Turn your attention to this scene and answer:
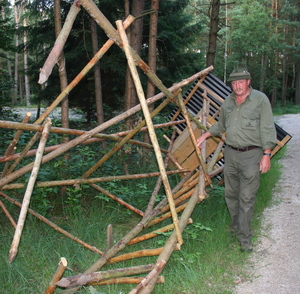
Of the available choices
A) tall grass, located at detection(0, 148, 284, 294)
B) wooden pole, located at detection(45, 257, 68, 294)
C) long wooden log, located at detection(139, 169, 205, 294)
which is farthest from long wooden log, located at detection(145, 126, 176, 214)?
wooden pole, located at detection(45, 257, 68, 294)

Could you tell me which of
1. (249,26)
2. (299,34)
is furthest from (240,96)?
(299,34)

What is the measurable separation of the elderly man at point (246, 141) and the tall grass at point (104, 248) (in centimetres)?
46

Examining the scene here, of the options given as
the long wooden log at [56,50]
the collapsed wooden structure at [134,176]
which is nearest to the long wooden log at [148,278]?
the collapsed wooden structure at [134,176]

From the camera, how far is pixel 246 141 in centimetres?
437

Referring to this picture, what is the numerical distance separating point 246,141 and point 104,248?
2.22 meters

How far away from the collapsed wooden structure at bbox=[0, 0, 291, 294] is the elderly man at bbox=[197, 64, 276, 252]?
49 cm

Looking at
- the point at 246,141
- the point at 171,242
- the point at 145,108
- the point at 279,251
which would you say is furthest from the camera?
the point at 279,251

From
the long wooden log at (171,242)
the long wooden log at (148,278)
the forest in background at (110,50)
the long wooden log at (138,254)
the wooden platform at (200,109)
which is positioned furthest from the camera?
the forest in background at (110,50)

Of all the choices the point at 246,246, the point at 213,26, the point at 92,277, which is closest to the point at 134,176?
the point at 246,246

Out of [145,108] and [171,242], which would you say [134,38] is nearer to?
[145,108]

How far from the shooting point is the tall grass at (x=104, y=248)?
358 centimetres

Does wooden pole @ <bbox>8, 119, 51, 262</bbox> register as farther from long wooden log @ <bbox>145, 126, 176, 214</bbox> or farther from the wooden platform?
the wooden platform

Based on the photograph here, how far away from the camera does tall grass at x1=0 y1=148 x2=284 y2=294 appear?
3582 millimetres

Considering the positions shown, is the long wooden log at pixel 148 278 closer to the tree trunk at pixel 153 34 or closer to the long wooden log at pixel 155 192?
the long wooden log at pixel 155 192
